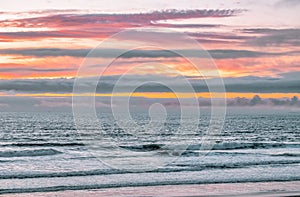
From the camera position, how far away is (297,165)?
29.3 m

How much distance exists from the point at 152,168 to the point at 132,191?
8.50 m

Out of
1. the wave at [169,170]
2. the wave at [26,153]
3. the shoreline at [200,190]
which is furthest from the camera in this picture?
the wave at [26,153]

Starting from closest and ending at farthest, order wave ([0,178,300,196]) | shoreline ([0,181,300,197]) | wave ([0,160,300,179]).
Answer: shoreline ([0,181,300,197])
wave ([0,178,300,196])
wave ([0,160,300,179])

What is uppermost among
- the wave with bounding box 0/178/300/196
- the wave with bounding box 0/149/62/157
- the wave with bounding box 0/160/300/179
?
the wave with bounding box 0/178/300/196

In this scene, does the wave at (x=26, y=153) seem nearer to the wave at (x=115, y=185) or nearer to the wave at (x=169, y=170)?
the wave at (x=169, y=170)

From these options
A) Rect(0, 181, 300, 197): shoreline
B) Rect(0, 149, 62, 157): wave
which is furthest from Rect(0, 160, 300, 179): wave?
Rect(0, 149, 62, 157): wave

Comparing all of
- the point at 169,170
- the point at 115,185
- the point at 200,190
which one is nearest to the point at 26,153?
the point at 169,170

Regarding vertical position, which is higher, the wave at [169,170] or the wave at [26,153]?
the wave at [169,170]

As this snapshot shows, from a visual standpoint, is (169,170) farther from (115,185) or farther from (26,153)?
(26,153)

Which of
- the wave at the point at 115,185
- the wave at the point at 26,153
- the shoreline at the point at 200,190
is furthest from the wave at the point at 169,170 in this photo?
the wave at the point at 26,153

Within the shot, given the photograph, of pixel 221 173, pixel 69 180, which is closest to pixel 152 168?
pixel 221 173

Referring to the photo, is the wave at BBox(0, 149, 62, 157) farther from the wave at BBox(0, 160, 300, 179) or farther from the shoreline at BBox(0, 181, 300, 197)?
the shoreline at BBox(0, 181, 300, 197)

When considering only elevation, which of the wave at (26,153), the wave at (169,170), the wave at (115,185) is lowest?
the wave at (26,153)

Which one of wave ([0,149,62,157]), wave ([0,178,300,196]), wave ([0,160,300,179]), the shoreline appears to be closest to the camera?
the shoreline
